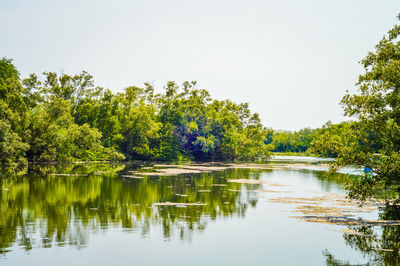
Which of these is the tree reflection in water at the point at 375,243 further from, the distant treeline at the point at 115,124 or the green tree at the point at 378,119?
the distant treeline at the point at 115,124

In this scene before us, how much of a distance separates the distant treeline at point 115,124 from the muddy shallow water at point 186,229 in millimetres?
26546

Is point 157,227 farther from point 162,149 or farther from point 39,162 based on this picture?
point 162,149

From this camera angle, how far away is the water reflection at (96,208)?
15.6 metres

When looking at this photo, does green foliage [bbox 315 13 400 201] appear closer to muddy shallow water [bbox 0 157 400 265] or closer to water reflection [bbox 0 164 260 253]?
Result: muddy shallow water [bbox 0 157 400 265]

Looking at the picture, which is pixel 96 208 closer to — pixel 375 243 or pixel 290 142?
pixel 375 243

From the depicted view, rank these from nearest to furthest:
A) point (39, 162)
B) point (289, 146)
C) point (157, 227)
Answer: point (157, 227) → point (39, 162) → point (289, 146)

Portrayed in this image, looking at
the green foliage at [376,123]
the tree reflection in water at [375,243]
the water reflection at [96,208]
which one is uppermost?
the green foliage at [376,123]

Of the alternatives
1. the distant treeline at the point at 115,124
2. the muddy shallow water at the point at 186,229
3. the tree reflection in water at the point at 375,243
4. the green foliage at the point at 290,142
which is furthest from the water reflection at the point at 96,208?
the green foliage at the point at 290,142

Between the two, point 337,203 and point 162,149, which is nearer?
point 337,203

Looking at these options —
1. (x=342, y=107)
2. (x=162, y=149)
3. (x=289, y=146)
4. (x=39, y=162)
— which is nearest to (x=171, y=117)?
(x=162, y=149)

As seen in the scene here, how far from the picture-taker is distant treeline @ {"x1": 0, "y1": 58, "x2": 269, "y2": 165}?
183 ft

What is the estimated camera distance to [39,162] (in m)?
58.5

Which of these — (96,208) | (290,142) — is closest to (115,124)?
(96,208)

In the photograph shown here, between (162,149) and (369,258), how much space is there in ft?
233
